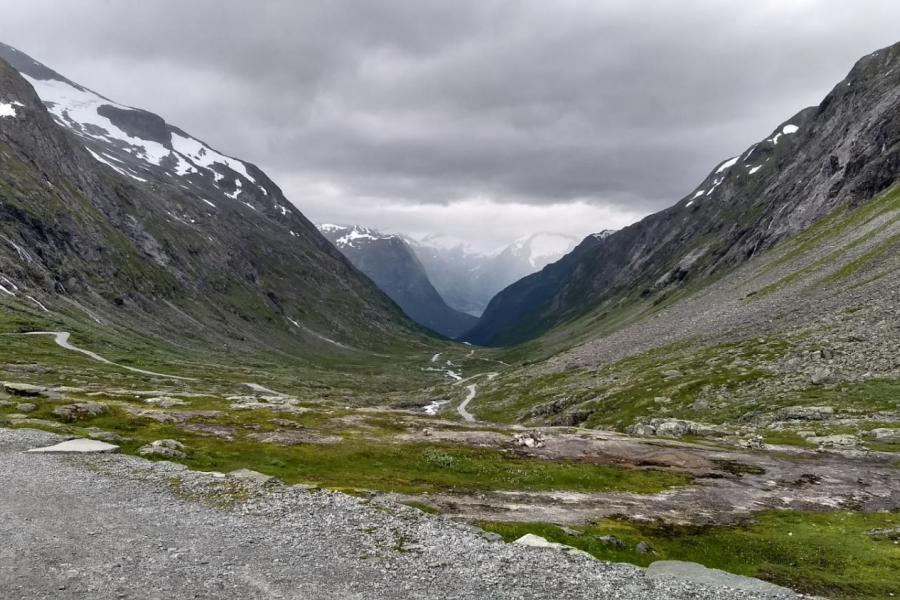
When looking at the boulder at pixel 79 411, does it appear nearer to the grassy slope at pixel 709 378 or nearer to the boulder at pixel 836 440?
the grassy slope at pixel 709 378

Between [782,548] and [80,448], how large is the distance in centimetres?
4774

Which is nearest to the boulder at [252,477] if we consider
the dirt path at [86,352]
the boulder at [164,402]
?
the boulder at [164,402]

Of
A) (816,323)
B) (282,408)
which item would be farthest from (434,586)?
(816,323)

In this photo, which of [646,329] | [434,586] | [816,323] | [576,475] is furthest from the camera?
[646,329]

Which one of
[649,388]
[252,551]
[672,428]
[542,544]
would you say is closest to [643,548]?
[542,544]

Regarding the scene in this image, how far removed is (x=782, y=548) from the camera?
3005 cm

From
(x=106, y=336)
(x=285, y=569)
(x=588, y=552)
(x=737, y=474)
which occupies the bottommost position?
(x=737, y=474)

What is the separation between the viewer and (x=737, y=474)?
48.2 m

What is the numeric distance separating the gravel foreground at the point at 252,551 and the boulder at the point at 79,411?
1896 cm

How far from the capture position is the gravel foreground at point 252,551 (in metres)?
21.8

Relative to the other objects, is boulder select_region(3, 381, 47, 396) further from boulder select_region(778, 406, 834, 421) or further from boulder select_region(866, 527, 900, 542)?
boulder select_region(778, 406, 834, 421)

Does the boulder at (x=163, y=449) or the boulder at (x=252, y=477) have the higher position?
the boulder at (x=163, y=449)

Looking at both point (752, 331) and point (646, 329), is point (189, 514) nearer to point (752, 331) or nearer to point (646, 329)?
point (752, 331)

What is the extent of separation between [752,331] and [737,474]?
232 ft
